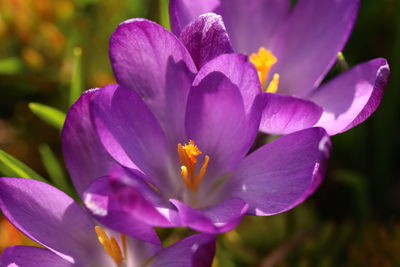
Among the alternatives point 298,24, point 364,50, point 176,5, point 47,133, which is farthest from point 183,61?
point 47,133

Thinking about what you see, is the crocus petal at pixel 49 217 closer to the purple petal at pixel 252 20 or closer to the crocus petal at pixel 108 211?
the crocus petal at pixel 108 211

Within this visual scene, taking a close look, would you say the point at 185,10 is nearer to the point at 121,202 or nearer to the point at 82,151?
the point at 82,151

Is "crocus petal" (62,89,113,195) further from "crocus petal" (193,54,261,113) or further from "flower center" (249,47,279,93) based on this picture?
"flower center" (249,47,279,93)

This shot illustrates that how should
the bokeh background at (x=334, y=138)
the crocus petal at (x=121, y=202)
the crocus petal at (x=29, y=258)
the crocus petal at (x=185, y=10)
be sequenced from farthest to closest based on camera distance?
the bokeh background at (x=334, y=138) → the crocus petal at (x=185, y=10) → the crocus petal at (x=29, y=258) → the crocus petal at (x=121, y=202)

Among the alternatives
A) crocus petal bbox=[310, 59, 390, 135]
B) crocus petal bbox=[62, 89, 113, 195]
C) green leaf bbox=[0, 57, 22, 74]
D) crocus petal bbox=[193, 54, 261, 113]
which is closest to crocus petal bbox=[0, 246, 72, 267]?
crocus petal bbox=[62, 89, 113, 195]

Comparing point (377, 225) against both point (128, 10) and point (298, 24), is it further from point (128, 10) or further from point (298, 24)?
point (128, 10)

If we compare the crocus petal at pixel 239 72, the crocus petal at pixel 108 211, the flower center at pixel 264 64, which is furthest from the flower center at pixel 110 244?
the flower center at pixel 264 64

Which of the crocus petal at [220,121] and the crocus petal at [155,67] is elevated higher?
the crocus petal at [155,67]
